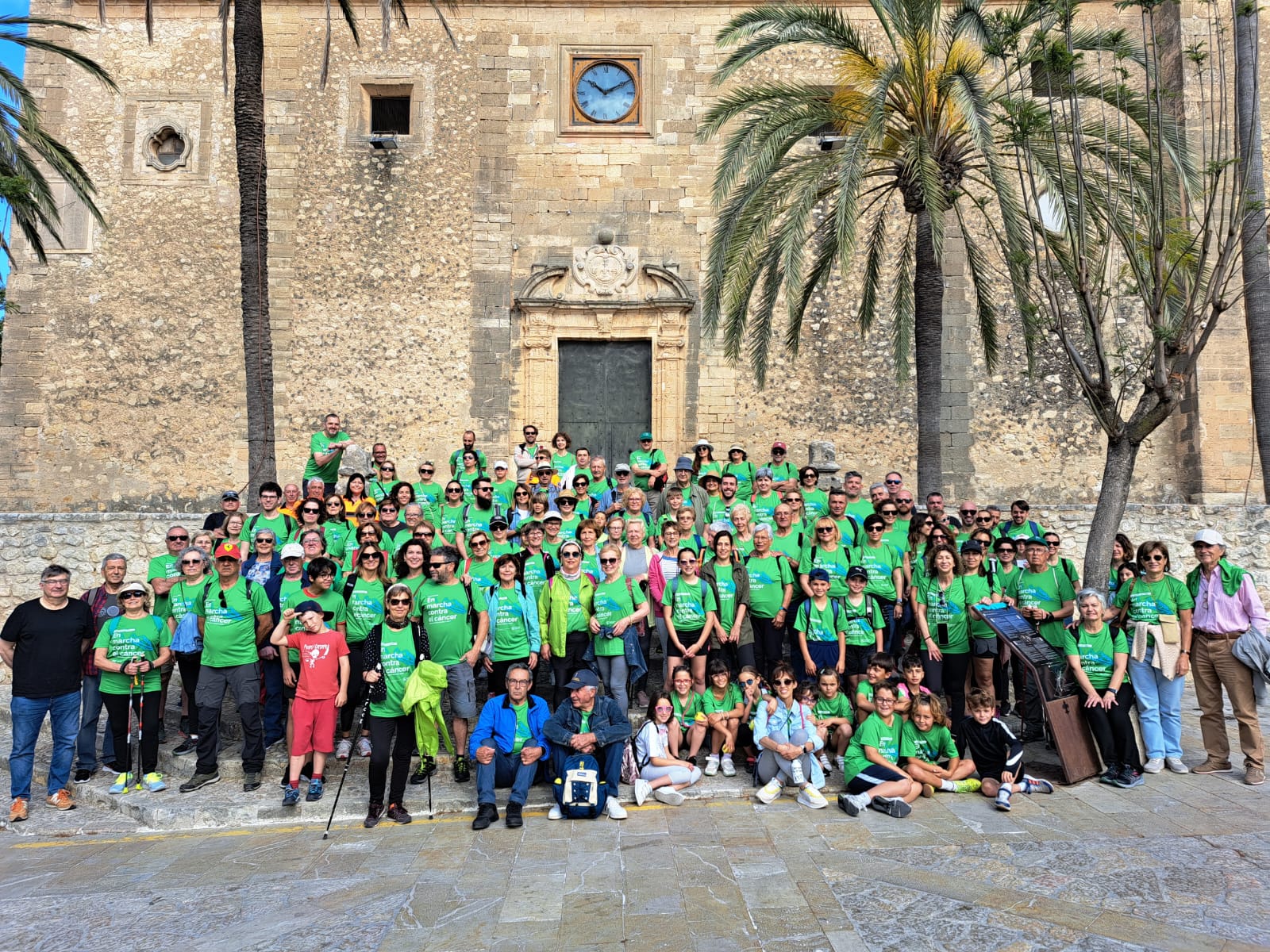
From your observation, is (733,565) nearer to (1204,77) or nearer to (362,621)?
(362,621)

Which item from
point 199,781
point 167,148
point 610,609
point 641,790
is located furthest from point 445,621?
point 167,148

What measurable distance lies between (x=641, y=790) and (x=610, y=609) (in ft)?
4.49

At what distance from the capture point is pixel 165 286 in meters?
14.6

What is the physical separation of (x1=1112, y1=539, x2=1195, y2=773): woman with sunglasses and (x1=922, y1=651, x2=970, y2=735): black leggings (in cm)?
119

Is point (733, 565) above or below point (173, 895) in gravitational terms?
above

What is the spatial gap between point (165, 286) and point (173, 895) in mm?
12267

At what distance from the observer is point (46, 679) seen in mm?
6500

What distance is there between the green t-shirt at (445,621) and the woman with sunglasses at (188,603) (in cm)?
180

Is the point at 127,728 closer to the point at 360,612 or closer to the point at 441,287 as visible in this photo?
the point at 360,612

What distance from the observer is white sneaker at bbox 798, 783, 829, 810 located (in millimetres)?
6105

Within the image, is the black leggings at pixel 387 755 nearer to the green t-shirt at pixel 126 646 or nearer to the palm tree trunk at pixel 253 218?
the green t-shirt at pixel 126 646

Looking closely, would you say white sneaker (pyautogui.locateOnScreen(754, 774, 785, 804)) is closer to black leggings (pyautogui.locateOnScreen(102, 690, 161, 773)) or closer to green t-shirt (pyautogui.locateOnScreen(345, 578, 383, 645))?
green t-shirt (pyautogui.locateOnScreen(345, 578, 383, 645))

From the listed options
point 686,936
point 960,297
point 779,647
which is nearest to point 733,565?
point 779,647

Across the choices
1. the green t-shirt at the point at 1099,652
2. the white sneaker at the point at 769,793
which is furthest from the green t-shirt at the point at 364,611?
→ the green t-shirt at the point at 1099,652
